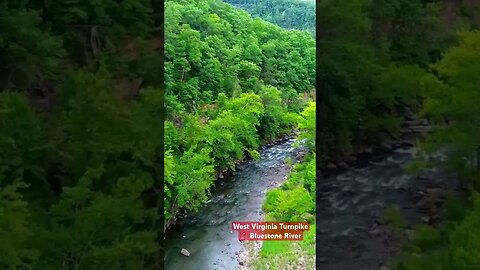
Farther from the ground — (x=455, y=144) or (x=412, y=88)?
(x=412, y=88)

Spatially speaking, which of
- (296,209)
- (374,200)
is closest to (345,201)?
(374,200)

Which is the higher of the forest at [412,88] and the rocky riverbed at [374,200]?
the forest at [412,88]

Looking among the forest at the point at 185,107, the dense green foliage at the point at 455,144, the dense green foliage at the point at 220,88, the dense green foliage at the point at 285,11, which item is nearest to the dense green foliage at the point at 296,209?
the forest at the point at 185,107

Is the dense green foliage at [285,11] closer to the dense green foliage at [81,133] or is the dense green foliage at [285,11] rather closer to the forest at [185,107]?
the forest at [185,107]

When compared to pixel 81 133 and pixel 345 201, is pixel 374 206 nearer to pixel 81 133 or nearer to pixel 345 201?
pixel 345 201

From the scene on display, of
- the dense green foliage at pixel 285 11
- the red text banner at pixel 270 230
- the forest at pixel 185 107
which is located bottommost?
the red text banner at pixel 270 230

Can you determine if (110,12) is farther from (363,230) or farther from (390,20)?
(363,230)

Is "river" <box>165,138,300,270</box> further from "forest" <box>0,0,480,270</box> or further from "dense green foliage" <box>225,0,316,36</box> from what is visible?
"dense green foliage" <box>225,0,316,36</box>
